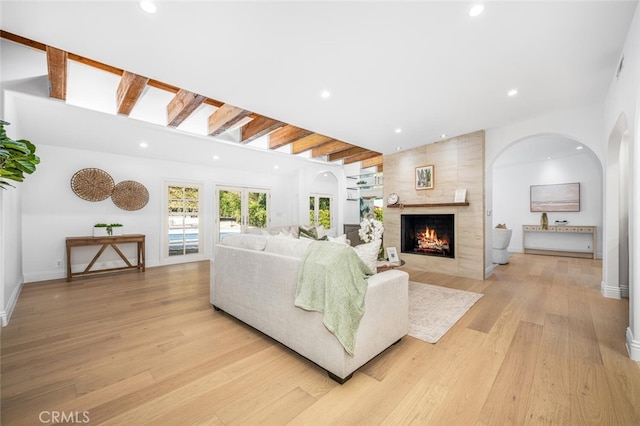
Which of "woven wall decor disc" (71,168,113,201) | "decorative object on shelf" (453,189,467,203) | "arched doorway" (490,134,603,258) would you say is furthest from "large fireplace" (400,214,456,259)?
"woven wall decor disc" (71,168,113,201)

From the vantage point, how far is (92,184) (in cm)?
488

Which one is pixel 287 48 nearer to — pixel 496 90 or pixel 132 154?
pixel 496 90

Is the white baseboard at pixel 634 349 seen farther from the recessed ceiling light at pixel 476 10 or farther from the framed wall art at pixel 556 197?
the framed wall art at pixel 556 197

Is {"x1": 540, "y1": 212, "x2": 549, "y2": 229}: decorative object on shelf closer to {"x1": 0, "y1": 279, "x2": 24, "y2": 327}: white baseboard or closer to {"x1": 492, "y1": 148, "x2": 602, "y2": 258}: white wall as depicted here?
{"x1": 492, "y1": 148, "x2": 602, "y2": 258}: white wall

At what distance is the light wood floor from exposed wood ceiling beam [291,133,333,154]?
3778mm

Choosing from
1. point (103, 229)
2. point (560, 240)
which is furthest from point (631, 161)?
point (103, 229)

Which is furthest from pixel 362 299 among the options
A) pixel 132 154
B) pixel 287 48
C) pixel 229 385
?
pixel 132 154

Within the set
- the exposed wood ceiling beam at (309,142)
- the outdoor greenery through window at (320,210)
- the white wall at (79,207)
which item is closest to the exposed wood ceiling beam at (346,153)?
the exposed wood ceiling beam at (309,142)

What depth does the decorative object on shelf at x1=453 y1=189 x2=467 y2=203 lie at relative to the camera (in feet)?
15.0

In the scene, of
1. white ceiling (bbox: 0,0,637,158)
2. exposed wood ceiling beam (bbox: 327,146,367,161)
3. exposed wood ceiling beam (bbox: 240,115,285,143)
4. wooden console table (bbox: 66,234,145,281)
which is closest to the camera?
white ceiling (bbox: 0,0,637,158)

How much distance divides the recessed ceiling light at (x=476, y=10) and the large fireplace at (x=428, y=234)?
361cm

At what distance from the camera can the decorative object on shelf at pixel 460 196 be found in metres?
4.58

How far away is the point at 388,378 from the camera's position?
177 cm

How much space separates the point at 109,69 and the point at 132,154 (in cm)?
258
